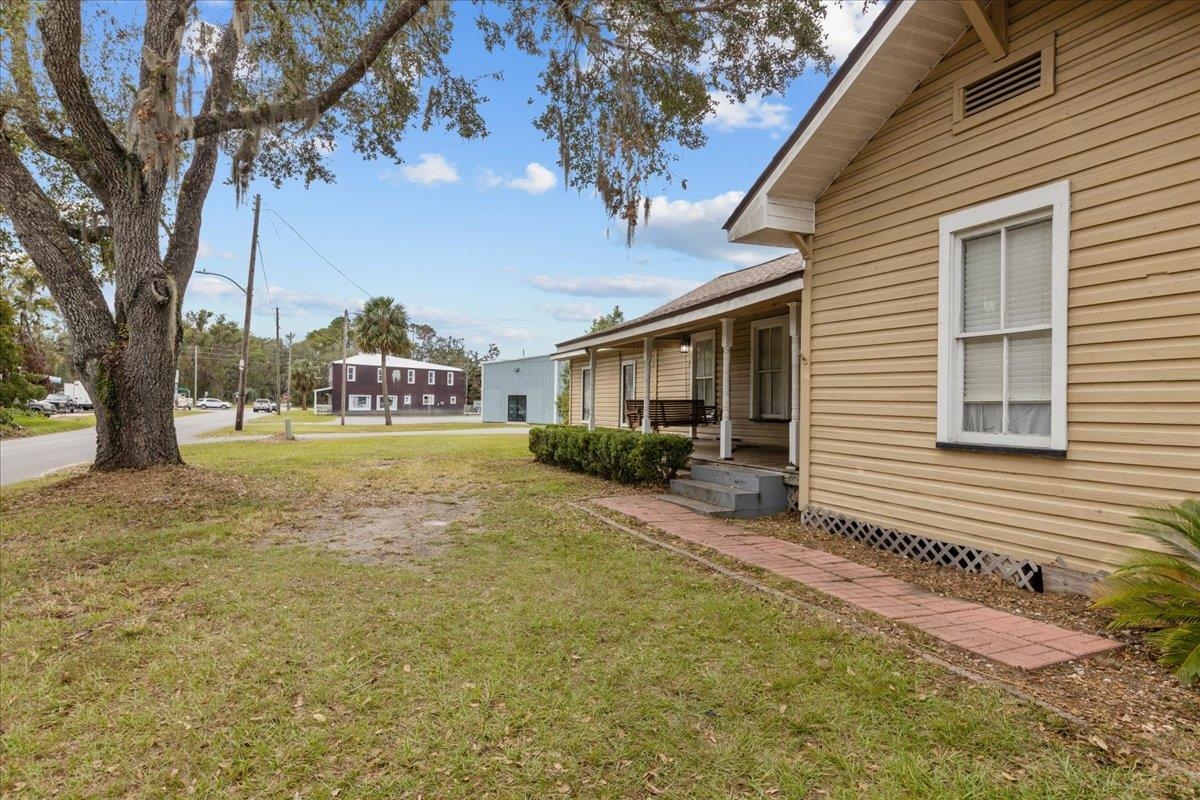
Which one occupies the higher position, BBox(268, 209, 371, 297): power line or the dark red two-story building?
BBox(268, 209, 371, 297): power line

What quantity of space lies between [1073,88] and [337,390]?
181ft

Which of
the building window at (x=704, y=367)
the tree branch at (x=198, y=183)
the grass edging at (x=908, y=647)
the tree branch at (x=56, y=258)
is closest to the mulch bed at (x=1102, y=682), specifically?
the grass edging at (x=908, y=647)

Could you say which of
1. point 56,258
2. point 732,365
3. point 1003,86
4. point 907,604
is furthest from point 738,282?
point 56,258

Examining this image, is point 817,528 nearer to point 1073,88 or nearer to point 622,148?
point 1073,88

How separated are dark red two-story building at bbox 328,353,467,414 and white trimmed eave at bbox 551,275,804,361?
129 feet

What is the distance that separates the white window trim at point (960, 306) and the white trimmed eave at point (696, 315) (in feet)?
6.74

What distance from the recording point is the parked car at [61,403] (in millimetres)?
44472

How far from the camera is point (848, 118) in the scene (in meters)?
5.81

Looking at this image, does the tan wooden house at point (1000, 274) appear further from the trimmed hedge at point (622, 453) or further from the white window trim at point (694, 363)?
the white window trim at point (694, 363)

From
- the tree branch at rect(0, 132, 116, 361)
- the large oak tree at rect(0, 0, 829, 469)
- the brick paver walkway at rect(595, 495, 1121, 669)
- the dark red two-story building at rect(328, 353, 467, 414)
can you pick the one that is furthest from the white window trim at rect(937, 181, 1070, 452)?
the dark red two-story building at rect(328, 353, 467, 414)

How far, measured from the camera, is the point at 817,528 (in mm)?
6805

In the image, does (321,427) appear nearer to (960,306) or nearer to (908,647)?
(960,306)

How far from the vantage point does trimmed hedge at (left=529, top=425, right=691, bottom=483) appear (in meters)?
9.59

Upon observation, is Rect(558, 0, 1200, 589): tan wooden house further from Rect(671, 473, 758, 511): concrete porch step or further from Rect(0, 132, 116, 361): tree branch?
Rect(0, 132, 116, 361): tree branch
